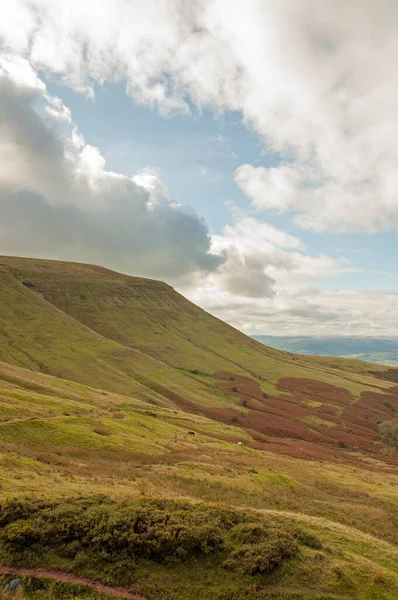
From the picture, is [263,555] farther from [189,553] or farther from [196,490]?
[196,490]

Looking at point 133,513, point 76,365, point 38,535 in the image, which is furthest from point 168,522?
point 76,365

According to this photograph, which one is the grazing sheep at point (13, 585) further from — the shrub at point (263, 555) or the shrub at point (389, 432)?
the shrub at point (389, 432)

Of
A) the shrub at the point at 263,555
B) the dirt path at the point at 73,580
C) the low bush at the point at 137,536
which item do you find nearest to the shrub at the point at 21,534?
the low bush at the point at 137,536

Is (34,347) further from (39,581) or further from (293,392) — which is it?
(39,581)

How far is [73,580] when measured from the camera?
16.0 metres

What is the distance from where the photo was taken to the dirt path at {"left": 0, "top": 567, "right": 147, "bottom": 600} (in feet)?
50.2

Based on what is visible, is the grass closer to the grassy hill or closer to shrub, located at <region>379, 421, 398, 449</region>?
the grassy hill

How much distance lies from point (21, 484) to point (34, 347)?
144m

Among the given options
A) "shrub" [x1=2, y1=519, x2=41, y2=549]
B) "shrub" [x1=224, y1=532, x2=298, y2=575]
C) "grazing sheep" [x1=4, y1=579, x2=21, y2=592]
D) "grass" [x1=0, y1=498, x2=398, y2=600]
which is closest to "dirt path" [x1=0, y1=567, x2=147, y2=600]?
"grass" [x1=0, y1=498, x2=398, y2=600]

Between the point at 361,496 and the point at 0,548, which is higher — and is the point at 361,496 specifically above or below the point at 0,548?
below

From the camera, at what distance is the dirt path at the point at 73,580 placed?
50.2 feet

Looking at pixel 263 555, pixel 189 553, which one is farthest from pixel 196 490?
pixel 263 555

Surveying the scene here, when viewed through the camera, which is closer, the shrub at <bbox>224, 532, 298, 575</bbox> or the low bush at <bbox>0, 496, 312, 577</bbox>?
the shrub at <bbox>224, 532, 298, 575</bbox>

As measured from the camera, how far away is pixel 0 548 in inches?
696
